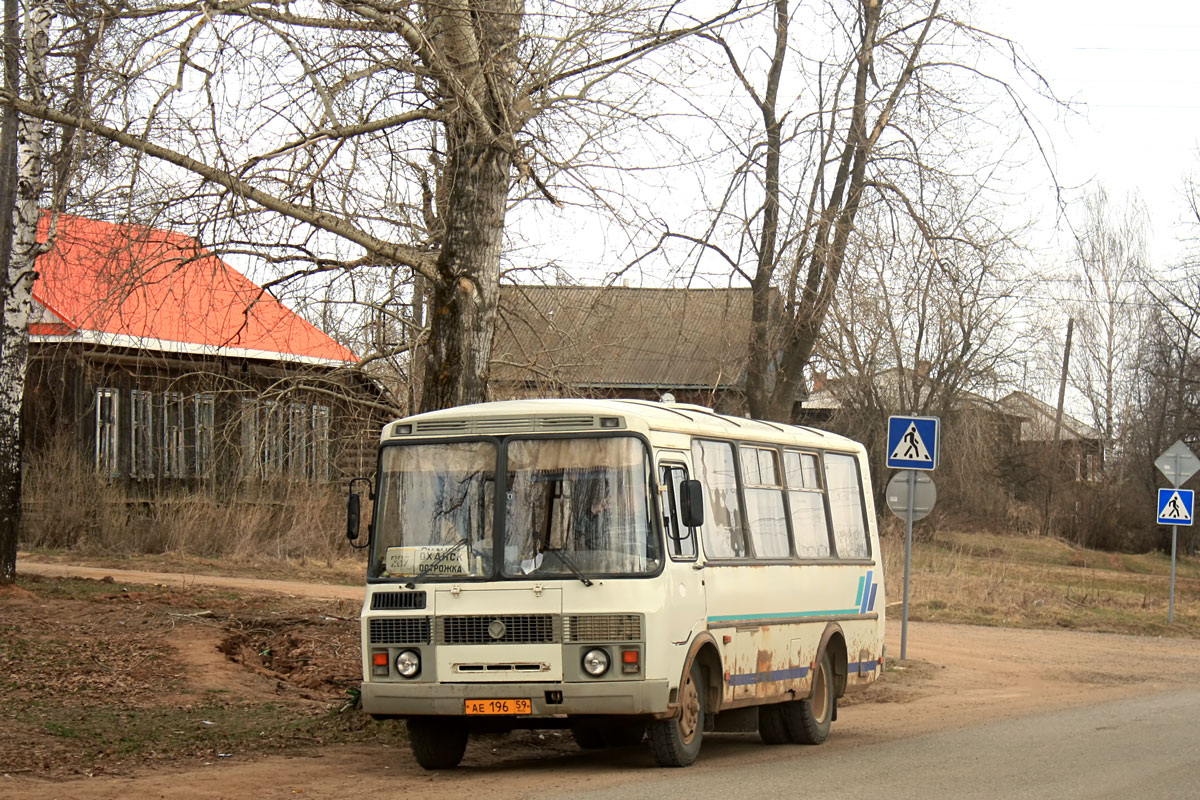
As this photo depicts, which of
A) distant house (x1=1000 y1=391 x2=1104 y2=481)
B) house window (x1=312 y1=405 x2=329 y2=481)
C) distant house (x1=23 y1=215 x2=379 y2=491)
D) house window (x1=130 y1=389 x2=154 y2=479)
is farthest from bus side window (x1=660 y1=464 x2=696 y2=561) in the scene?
distant house (x1=1000 y1=391 x2=1104 y2=481)

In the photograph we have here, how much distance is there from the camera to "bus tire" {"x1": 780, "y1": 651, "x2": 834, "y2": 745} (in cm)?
1289

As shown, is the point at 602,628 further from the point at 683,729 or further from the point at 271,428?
the point at 271,428

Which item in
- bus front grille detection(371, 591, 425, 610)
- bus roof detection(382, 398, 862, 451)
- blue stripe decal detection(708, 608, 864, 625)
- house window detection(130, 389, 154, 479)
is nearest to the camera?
bus front grille detection(371, 591, 425, 610)

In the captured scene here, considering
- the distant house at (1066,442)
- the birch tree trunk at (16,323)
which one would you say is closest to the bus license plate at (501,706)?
the birch tree trunk at (16,323)

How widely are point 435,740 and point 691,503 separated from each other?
264 cm

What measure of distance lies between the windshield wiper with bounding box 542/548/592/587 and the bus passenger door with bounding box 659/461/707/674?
0.56 m

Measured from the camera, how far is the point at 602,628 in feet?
32.9

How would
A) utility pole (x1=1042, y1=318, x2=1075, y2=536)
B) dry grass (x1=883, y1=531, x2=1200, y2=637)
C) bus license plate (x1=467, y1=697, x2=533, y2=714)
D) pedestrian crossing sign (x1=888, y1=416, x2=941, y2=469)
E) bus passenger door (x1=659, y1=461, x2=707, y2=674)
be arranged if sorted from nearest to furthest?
bus license plate (x1=467, y1=697, x2=533, y2=714) < bus passenger door (x1=659, y1=461, x2=707, y2=674) < pedestrian crossing sign (x1=888, y1=416, x2=941, y2=469) < dry grass (x1=883, y1=531, x2=1200, y2=637) < utility pole (x1=1042, y1=318, x2=1075, y2=536)

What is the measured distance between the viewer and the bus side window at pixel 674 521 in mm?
10445

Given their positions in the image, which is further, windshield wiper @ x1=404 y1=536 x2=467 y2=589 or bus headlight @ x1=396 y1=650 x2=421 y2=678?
windshield wiper @ x1=404 y1=536 x2=467 y2=589

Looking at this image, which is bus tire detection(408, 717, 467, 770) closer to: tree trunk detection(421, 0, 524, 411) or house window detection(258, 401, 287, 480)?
tree trunk detection(421, 0, 524, 411)

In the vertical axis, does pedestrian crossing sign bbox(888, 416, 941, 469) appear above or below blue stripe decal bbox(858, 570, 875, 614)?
above

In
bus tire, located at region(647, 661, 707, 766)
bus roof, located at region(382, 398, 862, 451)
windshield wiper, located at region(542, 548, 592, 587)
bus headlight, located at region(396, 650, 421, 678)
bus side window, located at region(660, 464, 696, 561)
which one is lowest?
bus tire, located at region(647, 661, 707, 766)

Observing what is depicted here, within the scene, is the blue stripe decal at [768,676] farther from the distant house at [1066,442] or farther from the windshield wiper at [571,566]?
the distant house at [1066,442]
